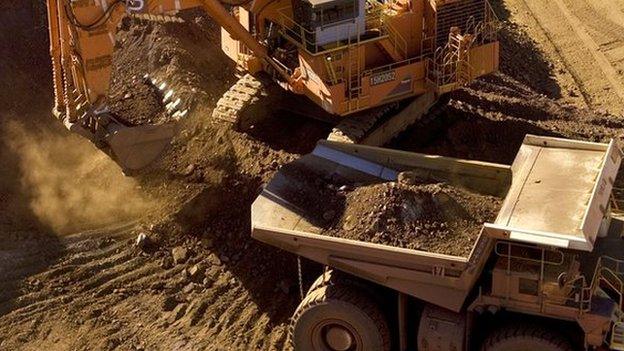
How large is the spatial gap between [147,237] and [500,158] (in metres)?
5.83

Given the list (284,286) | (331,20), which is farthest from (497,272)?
(331,20)

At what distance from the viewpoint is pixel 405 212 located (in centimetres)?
1031

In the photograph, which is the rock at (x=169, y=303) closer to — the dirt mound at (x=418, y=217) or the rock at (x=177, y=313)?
the rock at (x=177, y=313)

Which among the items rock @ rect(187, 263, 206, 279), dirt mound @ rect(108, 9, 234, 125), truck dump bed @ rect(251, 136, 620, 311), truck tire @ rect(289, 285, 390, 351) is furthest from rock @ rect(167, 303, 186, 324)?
dirt mound @ rect(108, 9, 234, 125)

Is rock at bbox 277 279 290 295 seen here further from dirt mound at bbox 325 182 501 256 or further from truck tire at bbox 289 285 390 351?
dirt mound at bbox 325 182 501 256

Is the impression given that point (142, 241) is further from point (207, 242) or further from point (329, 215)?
point (329, 215)

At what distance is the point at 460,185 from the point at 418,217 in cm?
103

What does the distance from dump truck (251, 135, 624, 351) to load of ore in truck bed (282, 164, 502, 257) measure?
22 cm

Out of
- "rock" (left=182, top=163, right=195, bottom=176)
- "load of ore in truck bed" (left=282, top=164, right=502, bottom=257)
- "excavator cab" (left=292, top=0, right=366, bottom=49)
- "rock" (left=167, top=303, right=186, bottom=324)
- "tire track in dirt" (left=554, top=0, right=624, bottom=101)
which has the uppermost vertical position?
"excavator cab" (left=292, top=0, right=366, bottom=49)

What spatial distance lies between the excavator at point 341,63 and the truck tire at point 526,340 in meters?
5.05

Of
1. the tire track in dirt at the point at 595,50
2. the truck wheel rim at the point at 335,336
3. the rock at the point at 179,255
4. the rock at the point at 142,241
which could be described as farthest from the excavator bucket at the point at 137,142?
the tire track in dirt at the point at 595,50

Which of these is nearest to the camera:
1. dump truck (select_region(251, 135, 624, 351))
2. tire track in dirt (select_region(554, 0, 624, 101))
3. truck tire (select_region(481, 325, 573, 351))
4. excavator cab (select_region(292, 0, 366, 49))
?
dump truck (select_region(251, 135, 624, 351))

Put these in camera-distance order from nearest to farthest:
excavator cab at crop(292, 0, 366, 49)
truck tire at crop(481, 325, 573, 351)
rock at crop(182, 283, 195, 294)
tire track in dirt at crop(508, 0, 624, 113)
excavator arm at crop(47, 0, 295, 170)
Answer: truck tire at crop(481, 325, 573, 351) → excavator arm at crop(47, 0, 295, 170) → rock at crop(182, 283, 195, 294) → excavator cab at crop(292, 0, 366, 49) → tire track in dirt at crop(508, 0, 624, 113)

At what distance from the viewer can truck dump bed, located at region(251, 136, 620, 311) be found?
9391mm
